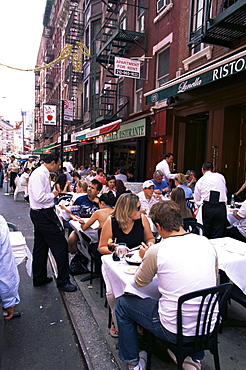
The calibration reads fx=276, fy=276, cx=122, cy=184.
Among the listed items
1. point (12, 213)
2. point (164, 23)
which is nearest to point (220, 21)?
point (164, 23)

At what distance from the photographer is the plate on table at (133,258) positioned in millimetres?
2934

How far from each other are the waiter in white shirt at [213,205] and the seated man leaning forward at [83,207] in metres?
2.23

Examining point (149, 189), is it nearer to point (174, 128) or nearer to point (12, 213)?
point (174, 128)

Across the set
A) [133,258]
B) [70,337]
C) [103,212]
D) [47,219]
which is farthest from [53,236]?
[133,258]

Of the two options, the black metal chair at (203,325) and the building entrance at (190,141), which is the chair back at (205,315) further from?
the building entrance at (190,141)

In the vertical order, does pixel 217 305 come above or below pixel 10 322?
above

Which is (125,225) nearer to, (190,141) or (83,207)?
(83,207)

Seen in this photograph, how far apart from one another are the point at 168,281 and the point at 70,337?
1.70 m

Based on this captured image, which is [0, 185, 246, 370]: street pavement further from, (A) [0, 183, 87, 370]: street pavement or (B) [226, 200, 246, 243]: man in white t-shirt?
(B) [226, 200, 246, 243]: man in white t-shirt

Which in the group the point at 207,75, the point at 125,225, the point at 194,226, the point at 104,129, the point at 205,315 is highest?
the point at 207,75

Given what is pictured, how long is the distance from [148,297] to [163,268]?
0.55 meters

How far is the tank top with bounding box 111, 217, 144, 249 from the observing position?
3.48 meters

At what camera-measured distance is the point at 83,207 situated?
5484 mm

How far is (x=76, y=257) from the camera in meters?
5.02
